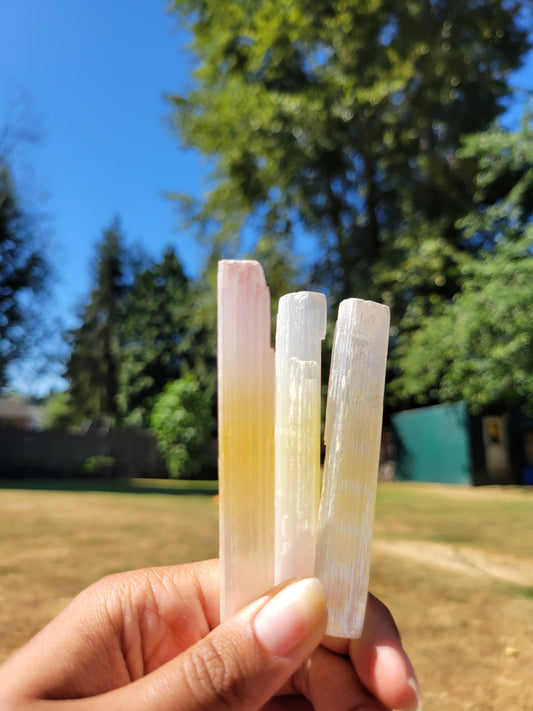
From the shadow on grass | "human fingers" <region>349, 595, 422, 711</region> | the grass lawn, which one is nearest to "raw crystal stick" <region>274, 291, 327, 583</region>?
"human fingers" <region>349, 595, 422, 711</region>

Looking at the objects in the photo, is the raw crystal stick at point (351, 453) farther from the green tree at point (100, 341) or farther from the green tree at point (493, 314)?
the green tree at point (100, 341)

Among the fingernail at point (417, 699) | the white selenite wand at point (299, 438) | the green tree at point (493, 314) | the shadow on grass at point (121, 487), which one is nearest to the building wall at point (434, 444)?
the green tree at point (493, 314)

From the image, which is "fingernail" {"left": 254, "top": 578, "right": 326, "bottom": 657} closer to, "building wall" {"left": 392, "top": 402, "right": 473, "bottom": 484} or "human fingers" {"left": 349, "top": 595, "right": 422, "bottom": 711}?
"human fingers" {"left": 349, "top": 595, "right": 422, "bottom": 711}

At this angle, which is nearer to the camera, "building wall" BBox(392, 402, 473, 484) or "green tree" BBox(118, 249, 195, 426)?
"building wall" BBox(392, 402, 473, 484)

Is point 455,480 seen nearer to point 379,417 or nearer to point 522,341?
point 522,341

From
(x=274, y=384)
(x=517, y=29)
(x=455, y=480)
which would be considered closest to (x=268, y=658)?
(x=274, y=384)
